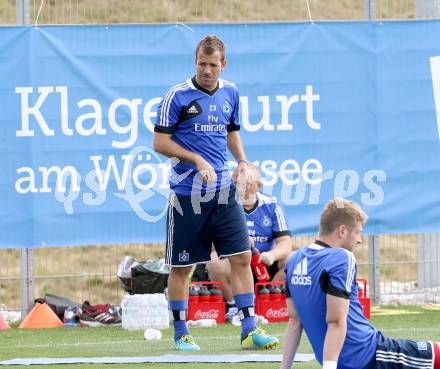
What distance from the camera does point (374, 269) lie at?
471 inches

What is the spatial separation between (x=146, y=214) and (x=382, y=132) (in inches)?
95.6

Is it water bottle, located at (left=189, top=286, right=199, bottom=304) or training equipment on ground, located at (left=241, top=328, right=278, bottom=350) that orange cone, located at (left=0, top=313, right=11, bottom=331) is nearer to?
water bottle, located at (left=189, top=286, right=199, bottom=304)

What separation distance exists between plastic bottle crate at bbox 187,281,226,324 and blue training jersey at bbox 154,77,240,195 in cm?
220

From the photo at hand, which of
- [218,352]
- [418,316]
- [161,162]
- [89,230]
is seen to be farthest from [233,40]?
[218,352]

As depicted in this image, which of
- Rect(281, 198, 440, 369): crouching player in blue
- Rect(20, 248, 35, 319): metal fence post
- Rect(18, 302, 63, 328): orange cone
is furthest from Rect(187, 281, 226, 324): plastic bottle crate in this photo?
Rect(281, 198, 440, 369): crouching player in blue

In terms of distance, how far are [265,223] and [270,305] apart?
2.37 ft

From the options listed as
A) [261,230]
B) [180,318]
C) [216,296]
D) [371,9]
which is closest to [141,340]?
[180,318]

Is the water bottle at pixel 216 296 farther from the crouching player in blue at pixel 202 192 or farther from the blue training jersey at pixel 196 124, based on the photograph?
the blue training jersey at pixel 196 124

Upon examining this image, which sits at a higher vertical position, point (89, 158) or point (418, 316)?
point (89, 158)

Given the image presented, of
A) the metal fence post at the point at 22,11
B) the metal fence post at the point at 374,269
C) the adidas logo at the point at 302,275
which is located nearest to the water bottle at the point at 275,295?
the metal fence post at the point at 374,269

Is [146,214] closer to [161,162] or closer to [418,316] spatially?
[161,162]

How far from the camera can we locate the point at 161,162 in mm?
11438

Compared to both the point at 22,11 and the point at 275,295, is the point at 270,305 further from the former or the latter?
the point at 22,11

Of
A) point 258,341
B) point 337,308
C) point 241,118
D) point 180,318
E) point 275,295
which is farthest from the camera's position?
point 241,118
